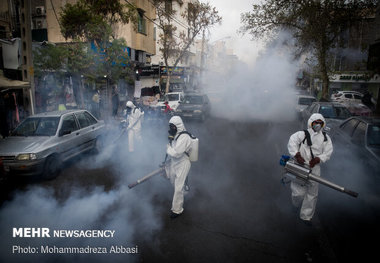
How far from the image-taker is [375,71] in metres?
11.4

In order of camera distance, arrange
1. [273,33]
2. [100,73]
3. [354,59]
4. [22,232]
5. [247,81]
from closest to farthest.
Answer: [22,232]
[100,73]
[273,33]
[247,81]
[354,59]

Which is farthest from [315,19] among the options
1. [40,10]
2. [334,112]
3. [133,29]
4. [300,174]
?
[40,10]

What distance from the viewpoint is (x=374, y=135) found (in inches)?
218

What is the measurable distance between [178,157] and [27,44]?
7.78 meters

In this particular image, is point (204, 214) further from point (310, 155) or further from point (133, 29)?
point (133, 29)

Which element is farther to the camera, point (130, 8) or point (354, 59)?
point (354, 59)

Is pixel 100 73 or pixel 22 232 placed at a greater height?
pixel 100 73

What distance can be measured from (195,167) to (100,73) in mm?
8859

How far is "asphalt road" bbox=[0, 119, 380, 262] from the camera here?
3.39m

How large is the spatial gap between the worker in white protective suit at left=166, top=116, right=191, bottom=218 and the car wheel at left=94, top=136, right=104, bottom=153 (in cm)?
460

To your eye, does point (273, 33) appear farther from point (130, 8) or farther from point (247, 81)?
point (130, 8)

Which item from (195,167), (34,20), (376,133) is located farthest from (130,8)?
(376,133)

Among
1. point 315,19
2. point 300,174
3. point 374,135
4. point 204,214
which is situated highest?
point 315,19

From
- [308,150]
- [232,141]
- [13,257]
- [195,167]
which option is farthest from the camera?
[232,141]
